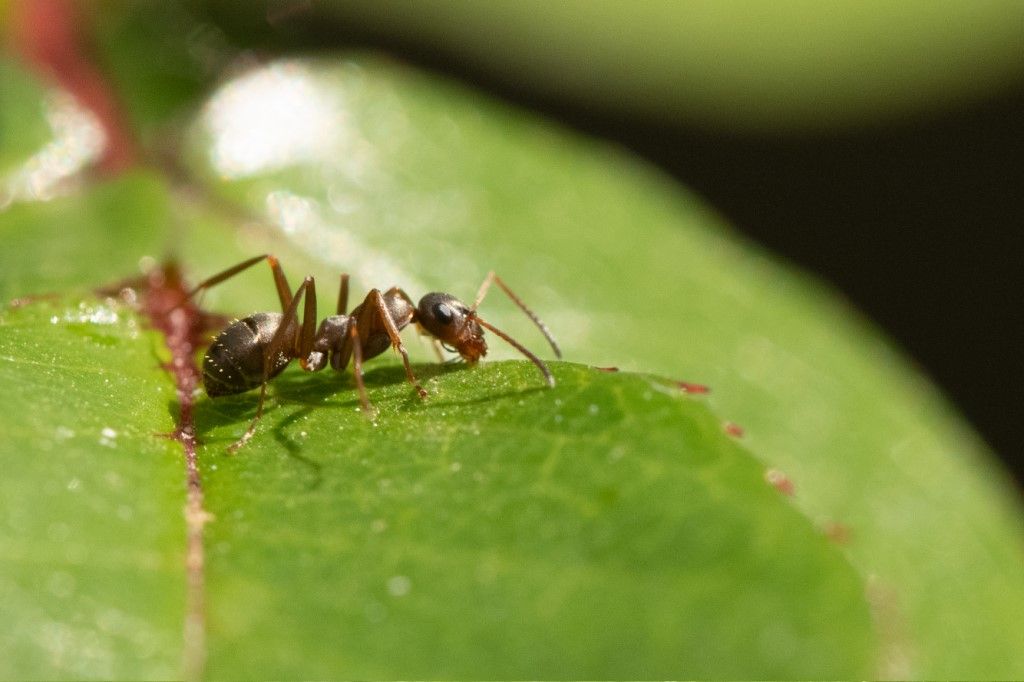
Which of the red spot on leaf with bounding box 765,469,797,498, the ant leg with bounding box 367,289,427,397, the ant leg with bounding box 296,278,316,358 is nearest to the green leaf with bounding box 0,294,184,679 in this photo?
the ant leg with bounding box 296,278,316,358

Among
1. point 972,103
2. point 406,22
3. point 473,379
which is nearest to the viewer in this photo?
point 473,379

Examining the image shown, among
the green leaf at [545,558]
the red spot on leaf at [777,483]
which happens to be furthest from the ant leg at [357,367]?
the red spot on leaf at [777,483]

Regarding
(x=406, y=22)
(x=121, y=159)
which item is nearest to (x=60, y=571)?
(x=121, y=159)

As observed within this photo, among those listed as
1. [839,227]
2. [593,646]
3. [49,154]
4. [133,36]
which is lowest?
[593,646]

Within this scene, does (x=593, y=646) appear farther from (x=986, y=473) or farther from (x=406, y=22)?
(x=406, y=22)

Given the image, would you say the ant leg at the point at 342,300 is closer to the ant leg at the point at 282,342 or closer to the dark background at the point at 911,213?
the ant leg at the point at 282,342

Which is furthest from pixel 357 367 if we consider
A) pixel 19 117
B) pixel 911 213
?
pixel 911 213
